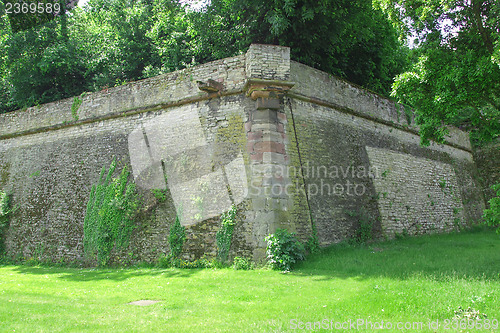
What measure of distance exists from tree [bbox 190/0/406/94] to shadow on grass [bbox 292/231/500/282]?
7.30m

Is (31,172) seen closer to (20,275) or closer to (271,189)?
(20,275)

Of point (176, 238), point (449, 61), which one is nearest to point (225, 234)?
point (176, 238)

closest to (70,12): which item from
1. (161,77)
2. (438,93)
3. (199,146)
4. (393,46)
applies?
(161,77)

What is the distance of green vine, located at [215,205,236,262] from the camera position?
8992 mm

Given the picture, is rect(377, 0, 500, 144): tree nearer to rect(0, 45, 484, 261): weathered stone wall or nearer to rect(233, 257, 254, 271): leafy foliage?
rect(0, 45, 484, 261): weathered stone wall

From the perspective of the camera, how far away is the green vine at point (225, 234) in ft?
29.5

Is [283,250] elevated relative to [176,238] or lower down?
lower down

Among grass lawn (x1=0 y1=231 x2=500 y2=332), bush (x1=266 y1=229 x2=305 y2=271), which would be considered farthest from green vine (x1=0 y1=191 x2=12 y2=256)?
bush (x1=266 y1=229 x2=305 y2=271)

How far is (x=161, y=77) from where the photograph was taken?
11055mm

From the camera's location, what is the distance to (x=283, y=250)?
826 centimetres

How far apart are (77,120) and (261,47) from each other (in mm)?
7084

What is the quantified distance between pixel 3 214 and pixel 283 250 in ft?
35.1

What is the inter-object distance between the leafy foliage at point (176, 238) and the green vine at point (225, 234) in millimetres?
1050

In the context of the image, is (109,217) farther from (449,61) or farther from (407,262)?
(449,61)
